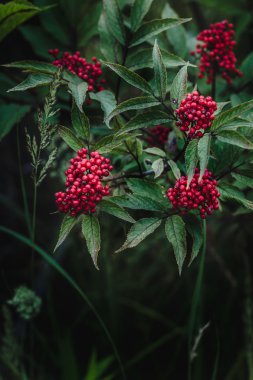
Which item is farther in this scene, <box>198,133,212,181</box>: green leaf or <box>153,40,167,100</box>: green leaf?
<box>153,40,167,100</box>: green leaf

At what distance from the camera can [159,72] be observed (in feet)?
3.78

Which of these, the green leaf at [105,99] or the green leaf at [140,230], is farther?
the green leaf at [105,99]

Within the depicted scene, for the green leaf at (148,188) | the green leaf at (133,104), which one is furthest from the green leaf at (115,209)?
the green leaf at (133,104)

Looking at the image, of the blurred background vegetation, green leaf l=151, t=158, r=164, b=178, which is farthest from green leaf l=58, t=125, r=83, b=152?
the blurred background vegetation

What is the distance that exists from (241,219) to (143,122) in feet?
3.37

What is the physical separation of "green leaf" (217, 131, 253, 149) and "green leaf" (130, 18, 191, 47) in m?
0.45

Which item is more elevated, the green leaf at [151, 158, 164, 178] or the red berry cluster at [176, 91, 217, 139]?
the red berry cluster at [176, 91, 217, 139]

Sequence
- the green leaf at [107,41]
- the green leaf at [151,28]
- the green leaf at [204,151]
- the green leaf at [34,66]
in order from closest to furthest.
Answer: the green leaf at [204,151] → the green leaf at [34,66] → the green leaf at [151,28] → the green leaf at [107,41]

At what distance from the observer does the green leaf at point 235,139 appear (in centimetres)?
105

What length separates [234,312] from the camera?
2.79 m

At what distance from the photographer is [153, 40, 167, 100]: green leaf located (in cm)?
112

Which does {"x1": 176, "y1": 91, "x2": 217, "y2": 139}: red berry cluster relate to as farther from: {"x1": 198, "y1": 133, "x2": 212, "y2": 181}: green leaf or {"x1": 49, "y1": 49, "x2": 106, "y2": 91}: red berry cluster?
{"x1": 49, "y1": 49, "x2": 106, "y2": 91}: red berry cluster

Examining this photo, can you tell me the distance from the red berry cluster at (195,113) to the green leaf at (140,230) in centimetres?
26

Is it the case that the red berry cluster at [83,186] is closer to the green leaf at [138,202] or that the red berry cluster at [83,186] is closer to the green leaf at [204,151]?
the green leaf at [138,202]
